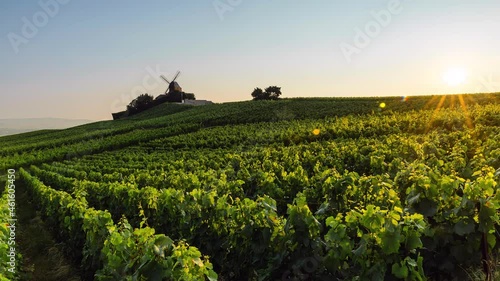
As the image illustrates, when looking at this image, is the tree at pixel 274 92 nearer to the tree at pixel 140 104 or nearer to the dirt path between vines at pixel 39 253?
the tree at pixel 140 104

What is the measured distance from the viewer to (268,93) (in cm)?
10250

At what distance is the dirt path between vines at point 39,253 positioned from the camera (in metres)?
10.8

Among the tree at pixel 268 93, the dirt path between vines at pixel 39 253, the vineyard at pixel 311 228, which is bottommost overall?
the dirt path between vines at pixel 39 253

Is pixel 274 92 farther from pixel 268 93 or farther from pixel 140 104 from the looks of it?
pixel 140 104

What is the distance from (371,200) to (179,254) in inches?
161

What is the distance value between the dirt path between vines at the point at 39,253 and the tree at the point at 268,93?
85489 millimetres

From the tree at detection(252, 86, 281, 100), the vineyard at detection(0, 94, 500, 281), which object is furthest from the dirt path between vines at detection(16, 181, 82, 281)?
the tree at detection(252, 86, 281, 100)

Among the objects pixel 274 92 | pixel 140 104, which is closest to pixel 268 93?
pixel 274 92

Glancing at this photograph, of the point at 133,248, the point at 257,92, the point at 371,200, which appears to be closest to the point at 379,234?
the point at 371,200

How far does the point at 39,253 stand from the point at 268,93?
9143 centimetres

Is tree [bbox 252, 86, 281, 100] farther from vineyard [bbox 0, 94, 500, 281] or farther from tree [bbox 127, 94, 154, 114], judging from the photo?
vineyard [bbox 0, 94, 500, 281]

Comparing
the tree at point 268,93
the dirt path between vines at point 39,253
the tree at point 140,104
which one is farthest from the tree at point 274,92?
the dirt path between vines at point 39,253

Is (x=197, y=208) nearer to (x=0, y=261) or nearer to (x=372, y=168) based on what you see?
(x=0, y=261)

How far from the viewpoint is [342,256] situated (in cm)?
507
